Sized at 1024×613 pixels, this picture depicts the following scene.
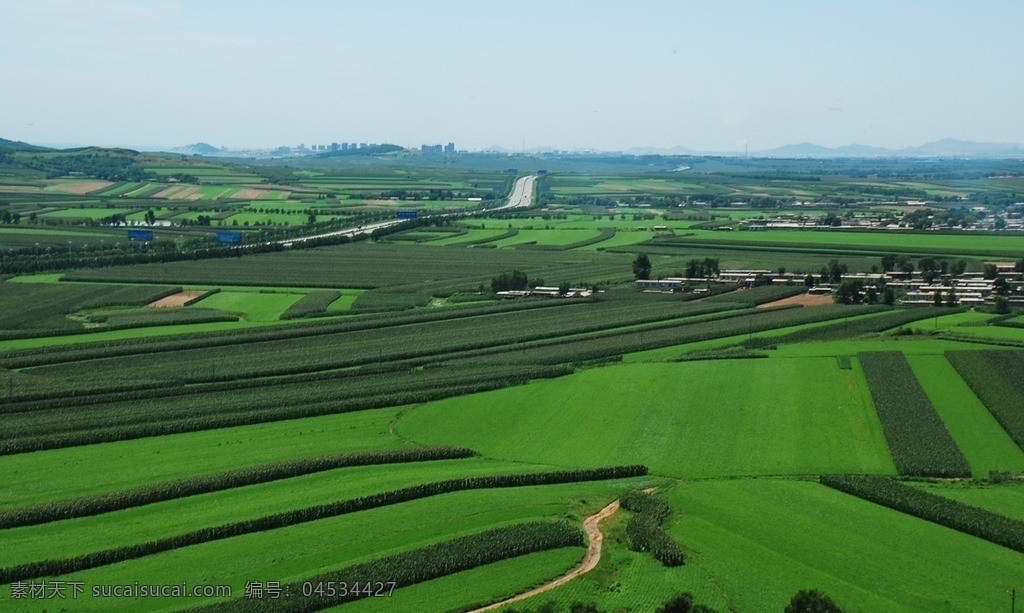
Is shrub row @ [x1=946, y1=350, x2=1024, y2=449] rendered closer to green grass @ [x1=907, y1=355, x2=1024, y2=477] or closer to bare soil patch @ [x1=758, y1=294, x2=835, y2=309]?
green grass @ [x1=907, y1=355, x2=1024, y2=477]

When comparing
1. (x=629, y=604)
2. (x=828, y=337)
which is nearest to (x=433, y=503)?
(x=629, y=604)

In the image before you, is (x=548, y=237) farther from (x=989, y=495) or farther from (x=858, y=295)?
(x=989, y=495)

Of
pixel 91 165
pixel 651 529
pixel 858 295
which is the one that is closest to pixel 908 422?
pixel 651 529

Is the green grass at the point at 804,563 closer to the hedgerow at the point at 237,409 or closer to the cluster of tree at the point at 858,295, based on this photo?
the hedgerow at the point at 237,409

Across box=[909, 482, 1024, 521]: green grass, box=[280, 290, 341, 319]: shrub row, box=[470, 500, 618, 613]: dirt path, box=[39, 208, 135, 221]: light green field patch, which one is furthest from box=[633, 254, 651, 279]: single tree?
box=[39, 208, 135, 221]: light green field patch

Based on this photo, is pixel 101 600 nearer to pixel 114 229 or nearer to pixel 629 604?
pixel 629 604

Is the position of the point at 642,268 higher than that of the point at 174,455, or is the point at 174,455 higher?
the point at 642,268

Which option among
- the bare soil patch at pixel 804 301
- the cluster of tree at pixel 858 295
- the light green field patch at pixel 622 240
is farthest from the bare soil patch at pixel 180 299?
the cluster of tree at pixel 858 295
